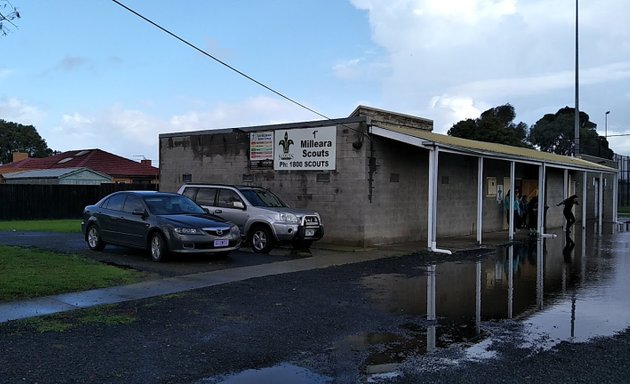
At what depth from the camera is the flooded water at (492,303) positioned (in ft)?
20.6

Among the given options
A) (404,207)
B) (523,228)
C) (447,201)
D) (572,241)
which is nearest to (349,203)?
(404,207)

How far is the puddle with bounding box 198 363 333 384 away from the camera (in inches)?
202

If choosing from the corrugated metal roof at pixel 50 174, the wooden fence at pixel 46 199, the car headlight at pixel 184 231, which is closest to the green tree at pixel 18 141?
the corrugated metal roof at pixel 50 174

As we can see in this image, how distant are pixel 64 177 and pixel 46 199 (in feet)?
28.4

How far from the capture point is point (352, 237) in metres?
16.2

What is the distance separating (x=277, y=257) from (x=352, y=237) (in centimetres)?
318

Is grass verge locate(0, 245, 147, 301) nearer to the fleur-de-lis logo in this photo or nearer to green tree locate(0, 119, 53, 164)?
the fleur-de-lis logo

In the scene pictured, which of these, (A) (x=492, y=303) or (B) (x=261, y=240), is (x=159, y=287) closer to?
(B) (x=261, y=240)

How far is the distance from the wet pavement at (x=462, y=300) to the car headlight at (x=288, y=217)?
1.03 metres

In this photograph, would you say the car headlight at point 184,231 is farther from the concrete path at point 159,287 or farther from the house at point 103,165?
the house at point 103,165

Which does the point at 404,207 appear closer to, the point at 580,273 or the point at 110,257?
the point at 580,273

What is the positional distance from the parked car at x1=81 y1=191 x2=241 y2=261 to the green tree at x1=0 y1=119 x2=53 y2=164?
75.1 metres

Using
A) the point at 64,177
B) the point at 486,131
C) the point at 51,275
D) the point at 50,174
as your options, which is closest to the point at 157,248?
the point at 51,275

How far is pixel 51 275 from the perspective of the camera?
10250 millimetres
